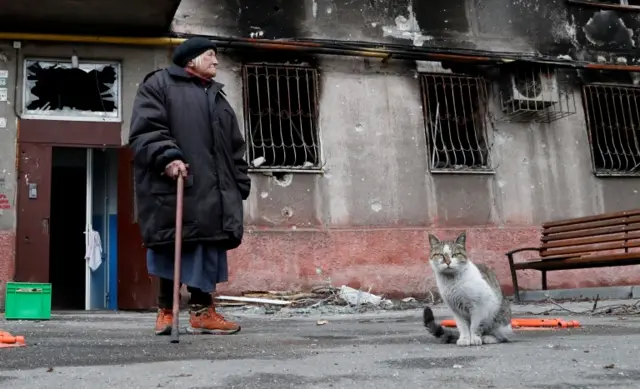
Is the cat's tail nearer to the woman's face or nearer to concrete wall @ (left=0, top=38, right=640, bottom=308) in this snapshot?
the woman's face

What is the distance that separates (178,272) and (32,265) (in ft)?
17.0

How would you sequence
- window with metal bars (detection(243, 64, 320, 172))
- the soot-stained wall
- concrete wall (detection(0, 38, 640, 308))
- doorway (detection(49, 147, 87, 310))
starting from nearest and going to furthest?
concrete wall (detection(0, 38, 640, 308)), window with metal bars (detection(243, 64, 320, 172)), the soot-stained wall, doorway (detection(49, 147, 87, 310))

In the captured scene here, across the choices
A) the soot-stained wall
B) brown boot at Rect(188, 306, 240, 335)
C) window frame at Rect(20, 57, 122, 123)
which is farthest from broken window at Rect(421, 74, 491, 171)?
brown boot at Rect(188, 306, 240, 335)

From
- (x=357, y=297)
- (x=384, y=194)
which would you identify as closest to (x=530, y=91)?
(x=384, y=194)

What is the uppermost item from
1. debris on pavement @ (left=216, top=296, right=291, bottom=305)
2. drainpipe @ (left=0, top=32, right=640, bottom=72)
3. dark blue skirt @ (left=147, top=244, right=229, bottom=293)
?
drainpipe @ (left=0, top=32, right=640, bottom=72)

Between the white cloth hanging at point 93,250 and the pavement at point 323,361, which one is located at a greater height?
the white cloth hanging at point 93,250

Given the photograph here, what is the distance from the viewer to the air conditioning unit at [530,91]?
1028 cm

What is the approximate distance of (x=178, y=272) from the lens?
13.0 ft

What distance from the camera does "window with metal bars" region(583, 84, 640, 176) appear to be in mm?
10805

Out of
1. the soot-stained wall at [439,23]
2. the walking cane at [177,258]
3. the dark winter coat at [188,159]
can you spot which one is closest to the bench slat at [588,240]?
the soot-stained wall at [439,23]

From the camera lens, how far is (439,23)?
34.3ft

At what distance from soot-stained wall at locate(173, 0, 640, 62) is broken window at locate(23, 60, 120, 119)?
3.92ft

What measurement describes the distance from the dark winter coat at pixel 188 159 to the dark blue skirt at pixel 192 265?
0.27ft

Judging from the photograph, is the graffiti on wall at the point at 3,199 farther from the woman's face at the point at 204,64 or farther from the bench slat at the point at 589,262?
the bench slat at the point at 589,262
